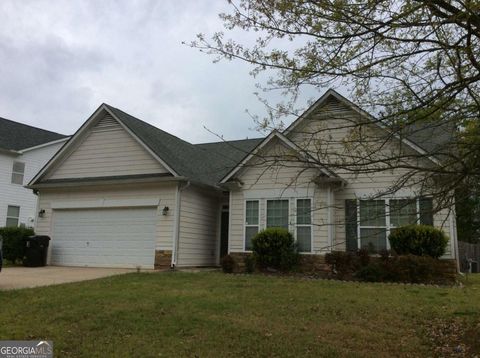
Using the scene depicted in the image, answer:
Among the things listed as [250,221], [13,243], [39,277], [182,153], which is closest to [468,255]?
[250,221]

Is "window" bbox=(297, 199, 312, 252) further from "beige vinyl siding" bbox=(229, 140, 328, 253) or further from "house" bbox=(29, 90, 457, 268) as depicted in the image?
"beige vinyl siding" bbox=(229, 140, 328, 253)

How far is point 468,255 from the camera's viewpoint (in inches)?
859

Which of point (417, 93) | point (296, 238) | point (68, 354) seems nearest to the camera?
point (417, 93)

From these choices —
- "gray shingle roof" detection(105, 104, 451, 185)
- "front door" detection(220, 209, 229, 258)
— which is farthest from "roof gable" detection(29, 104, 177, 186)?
"front door" detection(220, 209, 229, 258)

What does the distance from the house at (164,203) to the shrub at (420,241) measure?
1.52 feet

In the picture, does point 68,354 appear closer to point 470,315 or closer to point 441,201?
point 441,201

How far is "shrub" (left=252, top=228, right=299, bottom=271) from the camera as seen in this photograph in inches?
576

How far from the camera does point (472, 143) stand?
5.26m

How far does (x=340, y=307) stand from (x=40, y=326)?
495cm

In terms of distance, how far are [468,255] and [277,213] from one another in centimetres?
1126

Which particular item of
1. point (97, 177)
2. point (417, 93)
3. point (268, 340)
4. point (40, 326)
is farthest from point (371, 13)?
point (97, 177)

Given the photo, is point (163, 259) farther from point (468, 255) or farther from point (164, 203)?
point (468, 255)

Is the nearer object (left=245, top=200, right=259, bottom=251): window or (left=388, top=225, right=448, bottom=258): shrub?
(left=388, top=225, right=448, bottom=258): shrub

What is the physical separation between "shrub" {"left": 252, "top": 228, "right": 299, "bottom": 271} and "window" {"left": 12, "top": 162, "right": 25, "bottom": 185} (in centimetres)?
1790
